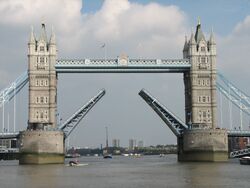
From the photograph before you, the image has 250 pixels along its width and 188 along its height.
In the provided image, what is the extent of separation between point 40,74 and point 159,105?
16.7 metres

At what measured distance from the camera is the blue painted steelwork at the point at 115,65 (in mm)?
77938

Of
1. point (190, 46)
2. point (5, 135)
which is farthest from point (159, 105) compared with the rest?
point (5, 135)

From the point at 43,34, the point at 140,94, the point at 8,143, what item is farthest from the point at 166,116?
the point at 8,143

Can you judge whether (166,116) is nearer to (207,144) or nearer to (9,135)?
(207,144)

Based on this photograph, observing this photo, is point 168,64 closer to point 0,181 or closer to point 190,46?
point 190,46

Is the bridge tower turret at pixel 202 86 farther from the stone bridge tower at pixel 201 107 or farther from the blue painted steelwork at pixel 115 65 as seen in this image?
the blue painted steelwork at pixel 115 65

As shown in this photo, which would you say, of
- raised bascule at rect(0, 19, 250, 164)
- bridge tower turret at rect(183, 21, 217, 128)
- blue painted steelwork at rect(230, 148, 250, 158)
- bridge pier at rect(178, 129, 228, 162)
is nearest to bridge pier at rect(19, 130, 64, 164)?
raised bascule at rect(0, 19, 250, 164)

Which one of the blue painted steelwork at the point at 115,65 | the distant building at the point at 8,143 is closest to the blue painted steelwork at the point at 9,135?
the blue painted steelwork at the point at 115,65

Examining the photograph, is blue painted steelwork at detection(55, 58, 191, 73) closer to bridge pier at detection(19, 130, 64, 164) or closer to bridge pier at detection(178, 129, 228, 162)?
bridge pier at detection(19, 130, 64, 164)

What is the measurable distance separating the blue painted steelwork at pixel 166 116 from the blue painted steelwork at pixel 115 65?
3792 mm

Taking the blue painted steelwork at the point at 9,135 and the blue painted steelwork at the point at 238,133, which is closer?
the blue painted steelwork at the point at 9,135

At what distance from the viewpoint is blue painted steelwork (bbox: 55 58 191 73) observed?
77938 mm

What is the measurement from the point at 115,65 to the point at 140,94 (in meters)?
5.13

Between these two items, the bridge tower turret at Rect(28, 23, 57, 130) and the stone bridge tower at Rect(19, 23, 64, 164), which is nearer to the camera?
the stone bridge tower at Rect(19, 23, 64, 164)
